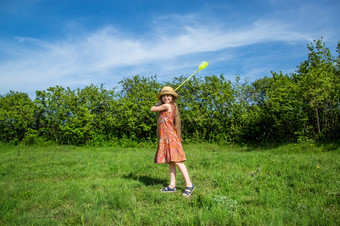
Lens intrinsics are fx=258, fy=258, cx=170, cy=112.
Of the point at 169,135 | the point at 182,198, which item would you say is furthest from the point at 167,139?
the point at 182,198

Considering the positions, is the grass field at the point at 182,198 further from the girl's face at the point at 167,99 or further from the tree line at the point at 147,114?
the tree line at the point at 147,114

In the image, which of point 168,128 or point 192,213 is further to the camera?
point 168,128

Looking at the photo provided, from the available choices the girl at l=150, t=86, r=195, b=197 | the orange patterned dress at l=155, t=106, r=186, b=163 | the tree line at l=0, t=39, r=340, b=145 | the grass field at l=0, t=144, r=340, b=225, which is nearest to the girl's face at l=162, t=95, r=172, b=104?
the girl at l=150, t=86, r=195, b=197

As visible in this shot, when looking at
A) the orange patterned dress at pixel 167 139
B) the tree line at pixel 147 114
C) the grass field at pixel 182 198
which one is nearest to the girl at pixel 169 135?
the orange patterned dress at pixel 167 139

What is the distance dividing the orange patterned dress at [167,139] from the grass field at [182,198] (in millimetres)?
665

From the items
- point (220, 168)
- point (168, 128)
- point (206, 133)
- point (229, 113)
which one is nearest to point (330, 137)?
point (229, 113)

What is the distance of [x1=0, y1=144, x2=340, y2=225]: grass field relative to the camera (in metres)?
3.33

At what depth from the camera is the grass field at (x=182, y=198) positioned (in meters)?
3.33

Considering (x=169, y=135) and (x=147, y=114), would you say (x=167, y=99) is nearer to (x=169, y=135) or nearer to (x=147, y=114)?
Result: (x=169, y=135)

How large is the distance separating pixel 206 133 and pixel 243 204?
9542mm

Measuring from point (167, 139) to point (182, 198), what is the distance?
3.48ft

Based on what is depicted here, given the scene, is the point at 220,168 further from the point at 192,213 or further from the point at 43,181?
the point at 43,181

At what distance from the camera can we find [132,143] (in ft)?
43.2

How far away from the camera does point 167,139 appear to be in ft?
15.4
